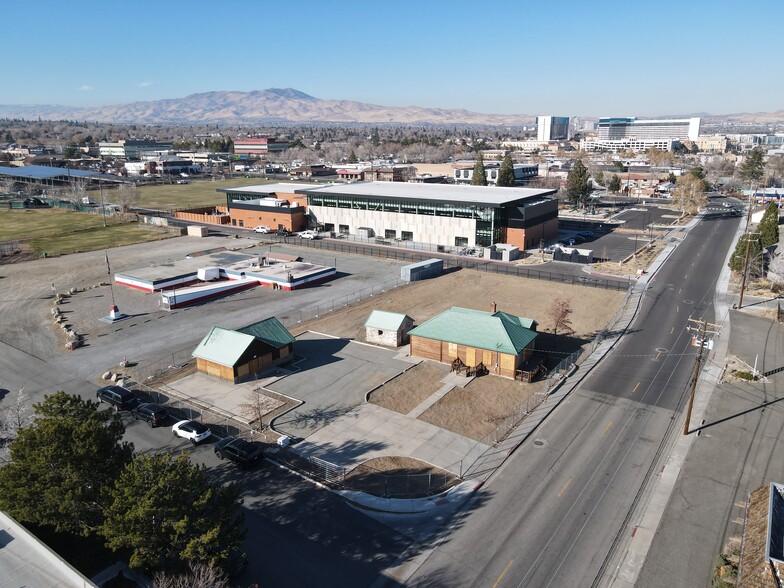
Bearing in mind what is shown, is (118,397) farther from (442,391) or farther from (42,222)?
(42,222)

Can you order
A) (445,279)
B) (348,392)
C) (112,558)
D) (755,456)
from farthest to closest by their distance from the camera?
(445,279) < (348,392) < (755,456) < (112,558)

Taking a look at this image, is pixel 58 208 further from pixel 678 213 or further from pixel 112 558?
pixel 678 213

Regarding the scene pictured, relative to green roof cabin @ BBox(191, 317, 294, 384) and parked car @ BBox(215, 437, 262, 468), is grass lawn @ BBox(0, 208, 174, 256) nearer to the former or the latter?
green roof cabin @ BBox(191, 317, 294, 384)

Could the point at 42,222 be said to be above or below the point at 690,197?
below

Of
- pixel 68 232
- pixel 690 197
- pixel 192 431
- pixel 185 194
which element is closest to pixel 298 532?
pixel 192 431

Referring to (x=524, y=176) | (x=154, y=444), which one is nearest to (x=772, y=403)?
(x=154, y=444)

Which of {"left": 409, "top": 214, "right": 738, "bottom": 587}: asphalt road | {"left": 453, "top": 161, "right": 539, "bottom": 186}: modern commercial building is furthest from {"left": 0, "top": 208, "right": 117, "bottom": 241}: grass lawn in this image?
{"left": 409, "top": 214, "right": 738, "bottom": 587}: asphalt road
